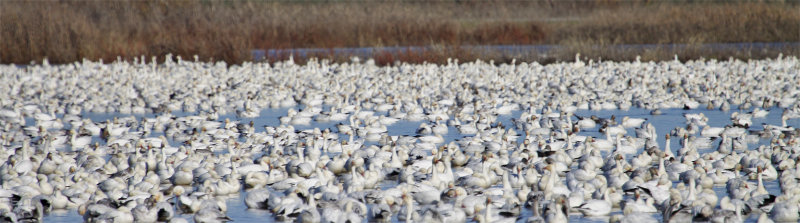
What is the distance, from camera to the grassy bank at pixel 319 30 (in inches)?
1266

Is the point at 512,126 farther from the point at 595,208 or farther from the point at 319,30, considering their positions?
the point at 319,30

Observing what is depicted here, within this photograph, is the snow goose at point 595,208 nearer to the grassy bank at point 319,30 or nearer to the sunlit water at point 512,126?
the sunlit water at point 512,126

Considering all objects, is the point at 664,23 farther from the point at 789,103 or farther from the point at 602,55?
the point at 789,103

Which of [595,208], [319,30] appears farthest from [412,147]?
[319,30]

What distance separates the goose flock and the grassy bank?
4.58m

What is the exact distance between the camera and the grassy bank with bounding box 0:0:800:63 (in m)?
32.2

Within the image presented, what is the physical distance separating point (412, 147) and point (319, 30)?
23481mm

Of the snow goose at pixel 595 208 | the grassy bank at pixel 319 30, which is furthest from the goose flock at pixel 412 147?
the grassy bank at pixel 319 30

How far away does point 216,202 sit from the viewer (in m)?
10.1

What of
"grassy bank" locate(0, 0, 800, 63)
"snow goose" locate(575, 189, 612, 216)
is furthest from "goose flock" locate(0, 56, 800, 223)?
"grassy bank" locate(0, 0, 800, 63)

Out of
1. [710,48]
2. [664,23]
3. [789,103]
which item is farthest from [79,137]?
[664,23]

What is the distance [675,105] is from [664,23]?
17474mm

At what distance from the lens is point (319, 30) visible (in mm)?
37031

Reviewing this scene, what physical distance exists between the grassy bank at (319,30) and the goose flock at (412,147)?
4.58 metres
